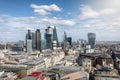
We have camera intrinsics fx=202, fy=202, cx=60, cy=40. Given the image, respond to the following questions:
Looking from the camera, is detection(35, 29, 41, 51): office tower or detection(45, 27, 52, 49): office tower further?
detection(45, 27, 52, 49): office tower

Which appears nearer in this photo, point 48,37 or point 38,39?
point 38,39

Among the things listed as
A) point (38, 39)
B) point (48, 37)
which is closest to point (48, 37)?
point (48, 37)

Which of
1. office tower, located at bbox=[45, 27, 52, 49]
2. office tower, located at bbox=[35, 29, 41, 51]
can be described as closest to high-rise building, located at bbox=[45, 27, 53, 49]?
office tower, located at bbox=[45, 27, 52, 49]

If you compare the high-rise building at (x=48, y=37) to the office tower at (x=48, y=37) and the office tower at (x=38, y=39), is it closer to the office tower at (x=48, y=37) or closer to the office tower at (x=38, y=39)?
the office tower at (x=48, y=37)

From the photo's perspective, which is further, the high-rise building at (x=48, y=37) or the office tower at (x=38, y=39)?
the high-rise building at (x=48, y=37)

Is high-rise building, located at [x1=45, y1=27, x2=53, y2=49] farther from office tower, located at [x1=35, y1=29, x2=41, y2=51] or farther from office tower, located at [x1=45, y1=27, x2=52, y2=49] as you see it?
office tower, located at [x1=35, y1=29, x2=41, y2=51]

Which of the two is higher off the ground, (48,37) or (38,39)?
(48,37)

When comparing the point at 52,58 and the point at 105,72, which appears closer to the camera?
the point at 105,72

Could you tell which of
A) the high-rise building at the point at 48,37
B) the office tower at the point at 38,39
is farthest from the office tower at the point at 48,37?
the office tower at the point at 38,39

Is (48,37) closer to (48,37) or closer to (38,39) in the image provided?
(48,37)

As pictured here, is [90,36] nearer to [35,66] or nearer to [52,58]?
[52,58]

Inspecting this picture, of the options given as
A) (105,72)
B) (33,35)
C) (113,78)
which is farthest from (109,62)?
(33,35)
